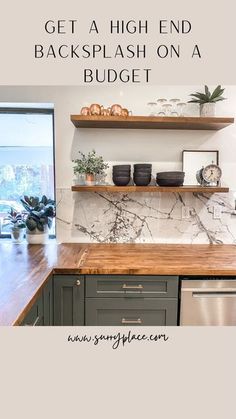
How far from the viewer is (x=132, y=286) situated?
Result: 5.53ft

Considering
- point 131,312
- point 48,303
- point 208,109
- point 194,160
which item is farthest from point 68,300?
point 208,109

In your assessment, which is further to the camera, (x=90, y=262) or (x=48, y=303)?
(x=90, y=262)

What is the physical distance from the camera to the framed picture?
2.25 meters

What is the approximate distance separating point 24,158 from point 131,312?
5.12 feet

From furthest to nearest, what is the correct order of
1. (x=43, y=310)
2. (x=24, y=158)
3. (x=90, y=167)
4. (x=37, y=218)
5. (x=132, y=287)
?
1. (x=24, y=158)
2. (x=37, y=218)
3. (x=90, y=167)
4. (x=132, y=287)
5. (x=43, y=310)

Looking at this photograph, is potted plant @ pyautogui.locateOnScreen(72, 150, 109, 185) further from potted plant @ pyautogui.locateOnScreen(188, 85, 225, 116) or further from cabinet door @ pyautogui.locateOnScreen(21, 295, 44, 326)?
cabinet door @ pyautogui.locateOnScreen(21, 295, 44, 326)

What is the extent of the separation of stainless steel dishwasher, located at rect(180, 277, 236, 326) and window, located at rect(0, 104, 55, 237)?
140 centimetres

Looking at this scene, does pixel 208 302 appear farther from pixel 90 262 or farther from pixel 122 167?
pixel 122 167

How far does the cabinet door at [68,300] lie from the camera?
1.67 m

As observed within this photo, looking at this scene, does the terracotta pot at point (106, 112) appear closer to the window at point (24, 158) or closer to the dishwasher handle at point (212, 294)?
the window at point (24, 158)

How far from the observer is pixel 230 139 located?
2279mm

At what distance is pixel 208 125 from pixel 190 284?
1.17m

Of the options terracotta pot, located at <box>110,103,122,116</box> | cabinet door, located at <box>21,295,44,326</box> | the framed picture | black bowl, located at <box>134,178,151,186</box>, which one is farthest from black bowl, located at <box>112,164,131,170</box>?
cabinet door, located at <box>21,295,44,326</box>

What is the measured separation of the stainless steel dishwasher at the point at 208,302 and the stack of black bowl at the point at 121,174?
0.82m
